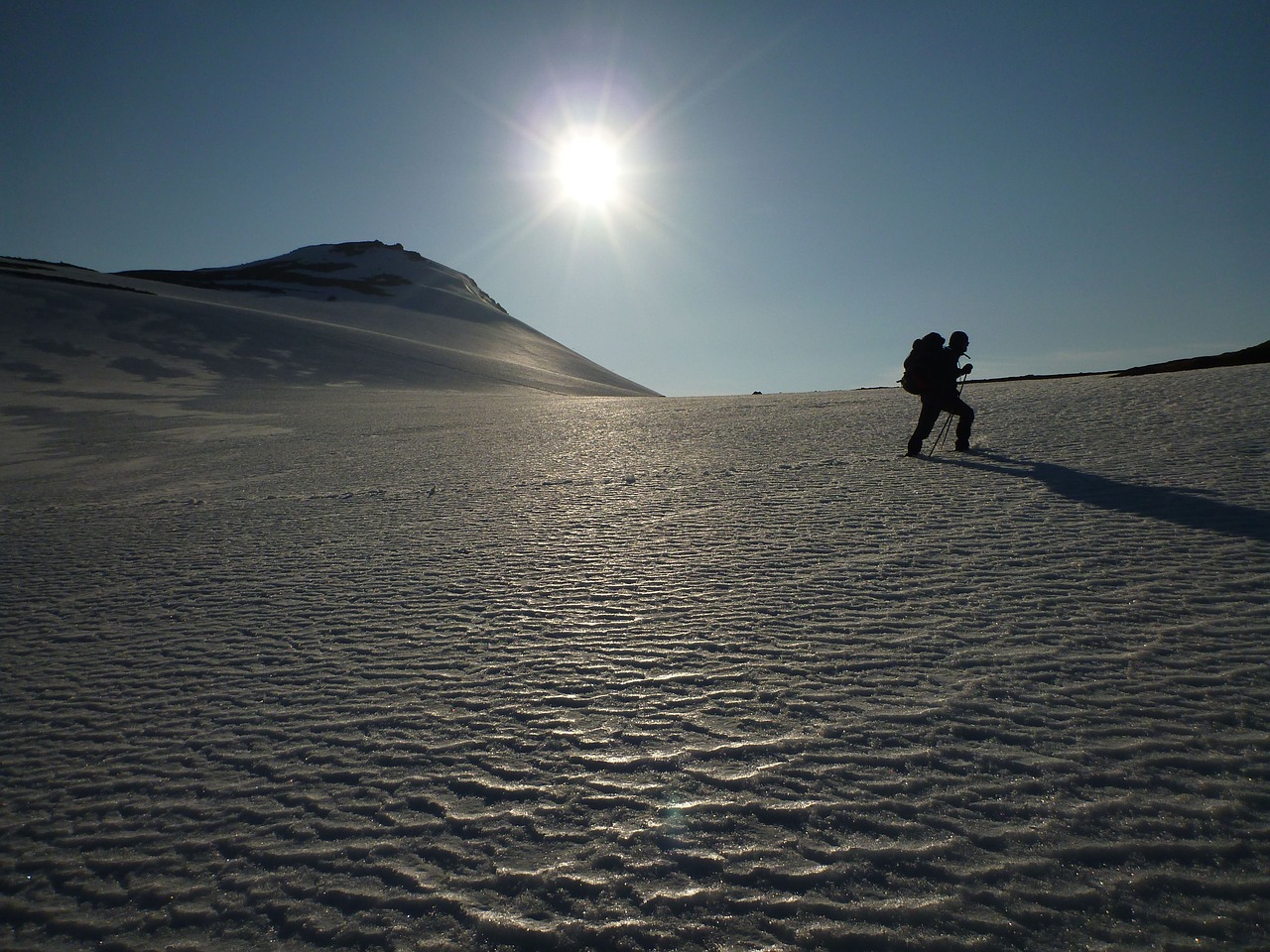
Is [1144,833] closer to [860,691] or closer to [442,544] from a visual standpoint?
[860,691]

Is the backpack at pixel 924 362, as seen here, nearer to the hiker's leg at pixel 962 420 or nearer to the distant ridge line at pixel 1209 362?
the hiker's leg at pixel 962 420

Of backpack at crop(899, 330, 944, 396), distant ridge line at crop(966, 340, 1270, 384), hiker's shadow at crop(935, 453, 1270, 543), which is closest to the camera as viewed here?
hiker's shadow at crop(935, 453, 1270, 543)

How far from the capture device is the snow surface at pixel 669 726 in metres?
1.80

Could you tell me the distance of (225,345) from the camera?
1216 inches

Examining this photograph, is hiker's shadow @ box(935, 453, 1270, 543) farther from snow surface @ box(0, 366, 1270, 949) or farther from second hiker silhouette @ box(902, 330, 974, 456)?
second hiker silhouette @ box(902, 330, 974, 456)

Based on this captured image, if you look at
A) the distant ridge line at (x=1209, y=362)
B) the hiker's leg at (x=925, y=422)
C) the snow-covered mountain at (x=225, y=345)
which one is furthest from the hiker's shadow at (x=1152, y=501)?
the snow-covered mountain at (x=225, y=345)

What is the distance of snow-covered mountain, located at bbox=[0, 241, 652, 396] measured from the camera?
25.1 metres

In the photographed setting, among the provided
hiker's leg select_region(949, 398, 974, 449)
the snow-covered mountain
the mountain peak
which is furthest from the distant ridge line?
the mountain peak

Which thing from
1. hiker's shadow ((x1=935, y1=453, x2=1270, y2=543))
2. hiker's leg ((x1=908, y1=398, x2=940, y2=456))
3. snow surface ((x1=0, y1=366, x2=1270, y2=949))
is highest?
hiker's leg ((x1=908, y1=398, x2=940, y2=456))

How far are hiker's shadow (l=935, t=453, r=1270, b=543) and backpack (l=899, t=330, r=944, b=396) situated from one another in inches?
50.6

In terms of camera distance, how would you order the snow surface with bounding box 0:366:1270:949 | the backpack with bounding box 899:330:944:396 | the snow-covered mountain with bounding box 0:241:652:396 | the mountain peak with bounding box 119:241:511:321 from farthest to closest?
the mountain peak with bounding box 119:241:511:321, the snow-covered mountain with bounding box 0:241:652:396, the backpack with bounding box 899:330:944:396, the snow surface with bounding box 0:366:1270:949

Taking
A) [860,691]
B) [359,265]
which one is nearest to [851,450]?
[860,691]

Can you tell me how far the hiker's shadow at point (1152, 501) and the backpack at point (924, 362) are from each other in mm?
1285

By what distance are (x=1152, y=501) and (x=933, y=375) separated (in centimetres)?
280
